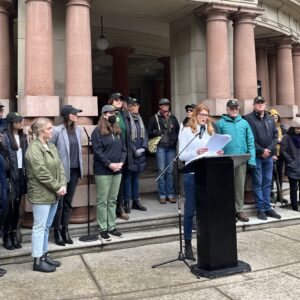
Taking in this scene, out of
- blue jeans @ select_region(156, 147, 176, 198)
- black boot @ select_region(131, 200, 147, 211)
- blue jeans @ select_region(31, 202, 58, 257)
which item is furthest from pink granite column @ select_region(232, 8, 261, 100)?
blue jeans @ select_region(31, 202, 58, 257)

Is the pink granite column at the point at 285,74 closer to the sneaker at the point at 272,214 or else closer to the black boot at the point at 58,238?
the sneaker at the point at 272,214

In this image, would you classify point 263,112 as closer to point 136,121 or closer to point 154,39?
point 136,121

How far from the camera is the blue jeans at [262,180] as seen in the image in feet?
22.2

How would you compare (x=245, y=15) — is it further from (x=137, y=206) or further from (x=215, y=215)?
(x=215, y=215)

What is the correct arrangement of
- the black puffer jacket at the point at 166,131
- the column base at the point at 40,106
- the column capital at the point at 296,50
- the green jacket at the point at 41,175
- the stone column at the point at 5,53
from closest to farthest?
the green jacket at the point at 41,175 → the column base at the point at 40,106 → the stone column at the point at 5,53 → the black puffer jacket at the point at 166,131 → the column capital at the point at 296,50

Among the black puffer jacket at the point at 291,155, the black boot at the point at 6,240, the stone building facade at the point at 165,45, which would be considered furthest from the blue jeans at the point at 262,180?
the black boot at the point at 6,240

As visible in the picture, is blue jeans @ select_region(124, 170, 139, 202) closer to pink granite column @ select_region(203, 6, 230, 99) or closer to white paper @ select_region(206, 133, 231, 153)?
pink granite column @ select_region(203, 6, 230, 99)

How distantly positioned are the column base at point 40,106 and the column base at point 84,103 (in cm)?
25

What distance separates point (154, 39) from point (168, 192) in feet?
20.1

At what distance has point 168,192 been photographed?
7.42m

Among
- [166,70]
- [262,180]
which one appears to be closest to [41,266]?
[262,180]

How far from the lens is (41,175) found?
181 inches

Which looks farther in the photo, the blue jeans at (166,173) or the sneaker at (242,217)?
the blue jeans at (166,173)

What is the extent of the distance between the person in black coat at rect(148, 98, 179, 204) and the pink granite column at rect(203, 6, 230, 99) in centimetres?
96
